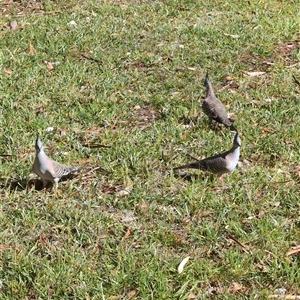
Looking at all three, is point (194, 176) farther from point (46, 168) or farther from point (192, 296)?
point (192, 296)

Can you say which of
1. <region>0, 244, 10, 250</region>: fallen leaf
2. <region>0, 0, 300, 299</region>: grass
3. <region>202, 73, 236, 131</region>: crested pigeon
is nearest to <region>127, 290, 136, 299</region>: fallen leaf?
<region>0, 0, 300, 299</region>: grass

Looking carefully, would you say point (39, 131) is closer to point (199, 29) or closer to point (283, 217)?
point (283, 217)

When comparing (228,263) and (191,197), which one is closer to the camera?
(228,263)

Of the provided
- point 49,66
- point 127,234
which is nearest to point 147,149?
point 127,234

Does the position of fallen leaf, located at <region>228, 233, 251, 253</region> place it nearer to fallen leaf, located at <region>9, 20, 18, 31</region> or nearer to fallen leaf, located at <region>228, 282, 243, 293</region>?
fallen leaf, located at <region>228, 282, 243, 293</region>

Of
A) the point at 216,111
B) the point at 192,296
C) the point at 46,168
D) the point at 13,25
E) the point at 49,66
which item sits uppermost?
the point at 46,168

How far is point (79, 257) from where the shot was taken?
14.3ft

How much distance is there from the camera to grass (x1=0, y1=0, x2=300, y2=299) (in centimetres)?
425

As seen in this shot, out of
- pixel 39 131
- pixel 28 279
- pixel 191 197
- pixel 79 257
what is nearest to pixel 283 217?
pixel 191 197

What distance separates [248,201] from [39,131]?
7.27 feet

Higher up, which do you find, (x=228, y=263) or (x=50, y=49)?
(x=228, y=263)

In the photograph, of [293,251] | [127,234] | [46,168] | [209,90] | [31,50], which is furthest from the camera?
[31,50]

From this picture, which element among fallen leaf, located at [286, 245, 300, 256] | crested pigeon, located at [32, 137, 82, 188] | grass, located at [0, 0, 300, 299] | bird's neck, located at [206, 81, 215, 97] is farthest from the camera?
bird's neck, located at [206, 81, 215, 97]

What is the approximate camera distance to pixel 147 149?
570 cm
